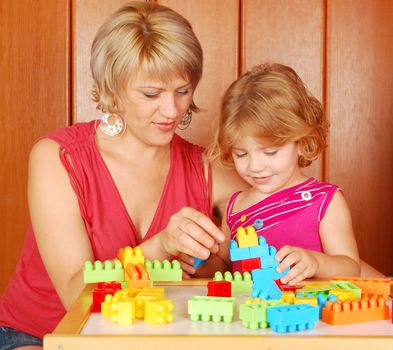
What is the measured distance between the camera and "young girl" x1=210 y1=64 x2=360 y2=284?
1.55m

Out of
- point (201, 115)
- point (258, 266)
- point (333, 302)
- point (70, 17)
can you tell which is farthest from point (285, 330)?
point (70, 17)

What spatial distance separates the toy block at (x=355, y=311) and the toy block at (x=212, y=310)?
0.41 feet

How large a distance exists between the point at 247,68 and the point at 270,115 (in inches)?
29.2

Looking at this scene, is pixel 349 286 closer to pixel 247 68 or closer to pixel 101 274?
pixel 101 274

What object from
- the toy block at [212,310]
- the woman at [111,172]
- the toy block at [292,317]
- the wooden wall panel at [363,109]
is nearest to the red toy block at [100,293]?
the toy block at [212,310]

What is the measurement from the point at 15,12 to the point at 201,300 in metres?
1.62

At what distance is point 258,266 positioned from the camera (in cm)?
104

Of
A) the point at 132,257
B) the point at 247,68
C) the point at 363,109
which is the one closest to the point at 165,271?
the point at 132,257

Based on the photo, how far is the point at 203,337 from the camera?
2.67ft

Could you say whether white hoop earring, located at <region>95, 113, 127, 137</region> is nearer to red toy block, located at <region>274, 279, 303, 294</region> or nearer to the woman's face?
the woman's face

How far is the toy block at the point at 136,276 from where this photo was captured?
1054mm

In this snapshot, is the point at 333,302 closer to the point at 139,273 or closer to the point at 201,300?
the point at 201,300

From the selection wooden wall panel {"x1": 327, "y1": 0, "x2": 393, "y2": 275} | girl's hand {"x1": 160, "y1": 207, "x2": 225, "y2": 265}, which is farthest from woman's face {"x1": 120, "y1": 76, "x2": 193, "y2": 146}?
wooden wall panel {"x1": 327, "y1": 0, "x2": 393, "y2": 275}

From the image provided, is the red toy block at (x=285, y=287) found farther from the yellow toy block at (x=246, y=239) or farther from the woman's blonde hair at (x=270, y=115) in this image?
the woman's blonde hair at (x=270, y=115)
